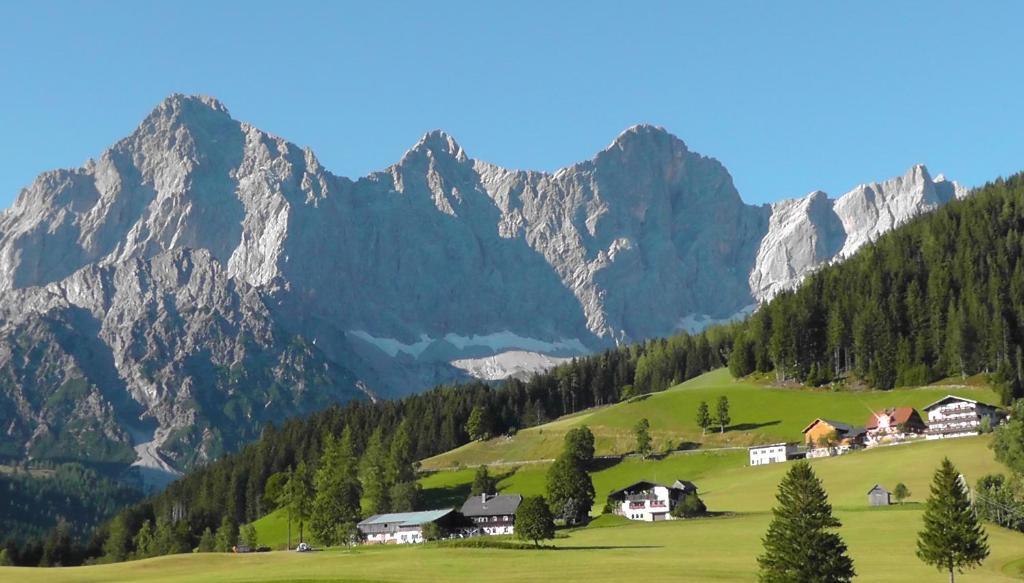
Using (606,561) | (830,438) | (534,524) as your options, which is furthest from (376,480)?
(606,561)

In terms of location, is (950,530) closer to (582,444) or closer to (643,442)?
(643,442)

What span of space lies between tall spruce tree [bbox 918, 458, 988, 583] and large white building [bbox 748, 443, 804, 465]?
101431mm

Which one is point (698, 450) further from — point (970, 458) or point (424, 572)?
point (424, 572)

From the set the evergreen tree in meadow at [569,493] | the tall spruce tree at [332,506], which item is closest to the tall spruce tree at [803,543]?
the evergreen tree in meadow at [569,493]

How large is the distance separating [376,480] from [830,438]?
7209 cm

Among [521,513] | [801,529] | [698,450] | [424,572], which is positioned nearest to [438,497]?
[698,450]

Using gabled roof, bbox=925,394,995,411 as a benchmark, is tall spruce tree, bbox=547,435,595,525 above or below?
below

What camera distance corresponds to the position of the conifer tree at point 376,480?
17762 cm

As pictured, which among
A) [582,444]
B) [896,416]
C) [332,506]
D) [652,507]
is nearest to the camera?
[332,506]

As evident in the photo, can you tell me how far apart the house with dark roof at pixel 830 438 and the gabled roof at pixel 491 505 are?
5232 cm

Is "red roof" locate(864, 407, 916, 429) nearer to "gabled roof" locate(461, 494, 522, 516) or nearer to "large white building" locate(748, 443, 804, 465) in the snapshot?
"large white building" locate(748, 443, 804, 465)

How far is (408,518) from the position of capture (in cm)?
15300

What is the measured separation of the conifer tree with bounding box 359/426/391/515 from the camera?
583ft

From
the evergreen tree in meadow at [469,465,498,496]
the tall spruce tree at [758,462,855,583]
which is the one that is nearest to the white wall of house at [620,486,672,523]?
the evergreen tree in meadow at [469,465,498,496]
